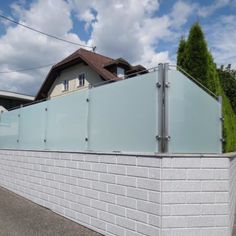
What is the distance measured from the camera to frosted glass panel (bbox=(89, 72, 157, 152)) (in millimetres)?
3389

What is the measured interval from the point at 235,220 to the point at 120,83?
320 cm

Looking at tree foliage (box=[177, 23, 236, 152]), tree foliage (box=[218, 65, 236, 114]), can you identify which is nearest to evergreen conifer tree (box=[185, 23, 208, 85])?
tree foliage (box=[177, 23, 236, 152])

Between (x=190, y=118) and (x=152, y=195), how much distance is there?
44.0 inches

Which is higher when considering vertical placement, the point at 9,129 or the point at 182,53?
the point at 182,53

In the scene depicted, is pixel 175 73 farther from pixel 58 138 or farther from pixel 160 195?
pixel 58 138

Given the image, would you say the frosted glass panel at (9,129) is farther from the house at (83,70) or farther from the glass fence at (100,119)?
the house at (83,70)

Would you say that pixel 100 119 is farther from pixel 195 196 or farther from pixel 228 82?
pixel 228 82

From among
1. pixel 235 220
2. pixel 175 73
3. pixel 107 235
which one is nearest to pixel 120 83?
pixel 175 73

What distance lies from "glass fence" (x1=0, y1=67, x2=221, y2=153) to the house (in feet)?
36.0

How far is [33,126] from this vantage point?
6121 millimetres

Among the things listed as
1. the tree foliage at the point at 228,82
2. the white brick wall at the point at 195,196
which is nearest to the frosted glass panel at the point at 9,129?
the white brick wall at the point at 195,196

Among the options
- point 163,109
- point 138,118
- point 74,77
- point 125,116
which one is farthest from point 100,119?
point 74,77

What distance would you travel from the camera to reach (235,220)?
4613 mm

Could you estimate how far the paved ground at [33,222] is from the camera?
12.8 ft
